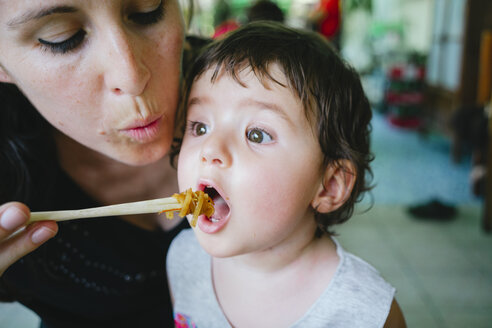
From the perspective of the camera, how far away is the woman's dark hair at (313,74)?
864 mm

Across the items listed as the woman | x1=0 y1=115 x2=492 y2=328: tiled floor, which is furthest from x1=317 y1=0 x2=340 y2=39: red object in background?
the woman

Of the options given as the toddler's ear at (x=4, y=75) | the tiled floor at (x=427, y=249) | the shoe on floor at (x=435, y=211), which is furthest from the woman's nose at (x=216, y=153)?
the shoe on floor at (x=435, y=211)

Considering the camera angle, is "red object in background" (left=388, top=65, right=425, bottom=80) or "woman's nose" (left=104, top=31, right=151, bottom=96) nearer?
"woman's nose" (left=104, top=31, right=151, bottom=96)

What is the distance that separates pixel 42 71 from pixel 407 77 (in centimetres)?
616

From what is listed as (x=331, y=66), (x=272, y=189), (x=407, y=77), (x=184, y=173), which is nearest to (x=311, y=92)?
(x=331, y=66)

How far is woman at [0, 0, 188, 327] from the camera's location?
2.57ft

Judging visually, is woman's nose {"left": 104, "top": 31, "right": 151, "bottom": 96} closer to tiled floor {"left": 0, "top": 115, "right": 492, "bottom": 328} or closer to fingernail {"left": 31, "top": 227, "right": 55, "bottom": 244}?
fingernail {"left": 31, "top": 227, "right": 55, "bottom": 244}

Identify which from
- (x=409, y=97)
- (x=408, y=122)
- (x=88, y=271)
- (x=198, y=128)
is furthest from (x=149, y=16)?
(x=408, y=122)

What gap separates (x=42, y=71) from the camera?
2.68ft

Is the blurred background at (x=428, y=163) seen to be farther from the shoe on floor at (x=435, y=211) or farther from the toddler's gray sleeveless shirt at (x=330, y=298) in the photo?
the toddler's gray sleeveless shirt at (x=330, y=298)

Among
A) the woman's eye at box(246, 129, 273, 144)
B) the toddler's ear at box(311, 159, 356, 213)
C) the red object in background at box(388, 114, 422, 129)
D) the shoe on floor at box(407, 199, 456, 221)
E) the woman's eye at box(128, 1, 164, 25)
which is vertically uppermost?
the woman's eye at box(128, 1, 164, 25)

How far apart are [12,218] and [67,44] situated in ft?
1.30

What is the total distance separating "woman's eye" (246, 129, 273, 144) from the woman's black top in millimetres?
569

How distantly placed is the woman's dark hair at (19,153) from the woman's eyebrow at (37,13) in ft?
1.29
